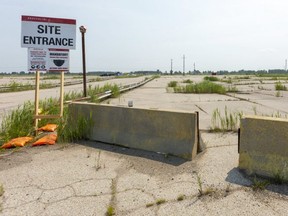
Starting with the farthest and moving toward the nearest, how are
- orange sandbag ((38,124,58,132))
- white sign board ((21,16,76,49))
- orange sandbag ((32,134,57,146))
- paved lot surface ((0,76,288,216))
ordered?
1. orange sandbag ((38,124,58,132))
2. white sign board ((21,16,76,49))
3. orange sandbag ((32,134,57,146))
4. paved lot surface ((0,76,288,216))

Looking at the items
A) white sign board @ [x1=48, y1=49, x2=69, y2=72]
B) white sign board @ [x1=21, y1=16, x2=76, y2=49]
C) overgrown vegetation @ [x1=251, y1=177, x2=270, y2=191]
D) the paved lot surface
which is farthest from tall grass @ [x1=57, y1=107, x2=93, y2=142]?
overgrown vegetation @ [x1=251, y1=177, x2=270, y2=191]

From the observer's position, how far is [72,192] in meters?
3.52

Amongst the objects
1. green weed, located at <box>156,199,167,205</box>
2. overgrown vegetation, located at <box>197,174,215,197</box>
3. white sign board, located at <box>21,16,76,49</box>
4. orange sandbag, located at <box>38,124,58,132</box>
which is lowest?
green weed, located at <box>156,199,167,205</box>

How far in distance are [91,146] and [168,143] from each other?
1834 mm

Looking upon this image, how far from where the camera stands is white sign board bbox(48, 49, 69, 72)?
6.71 m

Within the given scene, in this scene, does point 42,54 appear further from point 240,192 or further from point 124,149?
point 240,192

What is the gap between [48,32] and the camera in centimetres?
659

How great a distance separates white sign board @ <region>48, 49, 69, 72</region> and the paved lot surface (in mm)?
2522

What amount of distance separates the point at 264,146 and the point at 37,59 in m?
5.82

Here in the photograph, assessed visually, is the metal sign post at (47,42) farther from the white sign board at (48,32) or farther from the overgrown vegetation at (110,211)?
the overgrown vegetation at (110,211)

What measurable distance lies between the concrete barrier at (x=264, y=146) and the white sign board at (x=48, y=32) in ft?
17.0

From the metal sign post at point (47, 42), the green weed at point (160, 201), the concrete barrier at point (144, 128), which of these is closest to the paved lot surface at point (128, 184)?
the green weed at point (160, 201)

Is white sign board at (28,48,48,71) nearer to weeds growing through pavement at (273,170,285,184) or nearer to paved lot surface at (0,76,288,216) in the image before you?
paved lot surface at (0,76,288,216)

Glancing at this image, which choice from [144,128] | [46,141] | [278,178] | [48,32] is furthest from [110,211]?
[48,32]
